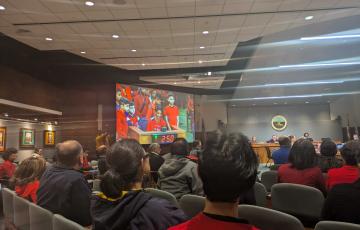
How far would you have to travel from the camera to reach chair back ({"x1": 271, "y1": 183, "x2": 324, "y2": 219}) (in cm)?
216

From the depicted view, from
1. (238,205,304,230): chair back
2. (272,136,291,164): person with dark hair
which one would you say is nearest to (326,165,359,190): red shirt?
(238,205,304,230): chair back

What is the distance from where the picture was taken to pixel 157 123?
1039cm

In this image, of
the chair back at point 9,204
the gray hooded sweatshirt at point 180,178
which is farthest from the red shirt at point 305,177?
the chair back at point 9,204

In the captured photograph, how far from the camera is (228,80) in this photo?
1254 centimetres

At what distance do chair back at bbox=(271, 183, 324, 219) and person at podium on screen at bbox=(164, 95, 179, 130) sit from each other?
333 inches

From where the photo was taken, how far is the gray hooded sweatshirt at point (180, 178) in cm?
284

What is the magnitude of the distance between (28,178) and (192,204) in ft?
5.94

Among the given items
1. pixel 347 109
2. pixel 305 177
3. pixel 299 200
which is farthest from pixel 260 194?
pixel 347 109

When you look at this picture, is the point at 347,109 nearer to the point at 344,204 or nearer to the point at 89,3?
the point at 89,3

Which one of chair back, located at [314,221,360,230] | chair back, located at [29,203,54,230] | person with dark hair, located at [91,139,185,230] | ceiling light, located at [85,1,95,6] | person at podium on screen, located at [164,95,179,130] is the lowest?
chair back, located at [29,203,54,230]

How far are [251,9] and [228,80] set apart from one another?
6685mm

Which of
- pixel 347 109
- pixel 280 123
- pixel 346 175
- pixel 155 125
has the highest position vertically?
pixel 347 109

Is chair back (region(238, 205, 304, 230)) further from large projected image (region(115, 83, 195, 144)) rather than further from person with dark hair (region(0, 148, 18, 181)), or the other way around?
large projected image (region(115, 83, 195, 144))

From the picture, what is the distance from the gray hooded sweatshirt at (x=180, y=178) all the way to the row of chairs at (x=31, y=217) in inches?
47.1
